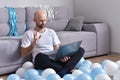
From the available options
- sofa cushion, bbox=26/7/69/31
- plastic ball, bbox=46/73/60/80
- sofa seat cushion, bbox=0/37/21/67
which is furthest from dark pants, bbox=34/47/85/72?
sofa cushion, bbox=26/7/69/31

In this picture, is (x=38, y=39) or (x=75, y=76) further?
(x=38, y=39)

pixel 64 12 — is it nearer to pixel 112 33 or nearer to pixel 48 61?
pixel 112 33

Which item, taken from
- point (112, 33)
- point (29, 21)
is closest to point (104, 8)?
point (112, 33)

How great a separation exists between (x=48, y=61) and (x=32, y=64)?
0.29 metres

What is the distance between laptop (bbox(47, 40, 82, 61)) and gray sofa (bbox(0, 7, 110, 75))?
47 cm

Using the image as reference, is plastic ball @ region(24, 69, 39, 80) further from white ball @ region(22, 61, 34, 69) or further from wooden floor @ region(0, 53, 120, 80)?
wooden floor @ region(0, 53, 120, 80)

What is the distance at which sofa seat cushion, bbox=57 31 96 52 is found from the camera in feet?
11.6

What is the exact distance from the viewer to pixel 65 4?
4770 millimetres

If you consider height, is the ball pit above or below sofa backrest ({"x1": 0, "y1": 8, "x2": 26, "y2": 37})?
below

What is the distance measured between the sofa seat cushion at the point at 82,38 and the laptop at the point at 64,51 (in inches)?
27.3

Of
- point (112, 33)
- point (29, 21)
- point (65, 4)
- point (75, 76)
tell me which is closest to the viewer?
point (75, 76)

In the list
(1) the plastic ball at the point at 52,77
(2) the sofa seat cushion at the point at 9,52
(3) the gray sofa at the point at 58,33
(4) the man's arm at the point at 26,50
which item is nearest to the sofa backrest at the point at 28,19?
(3) the gray sofa at the point at 58,33

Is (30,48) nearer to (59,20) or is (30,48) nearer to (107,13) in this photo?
(59,20)

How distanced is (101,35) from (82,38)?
1.44 ft
